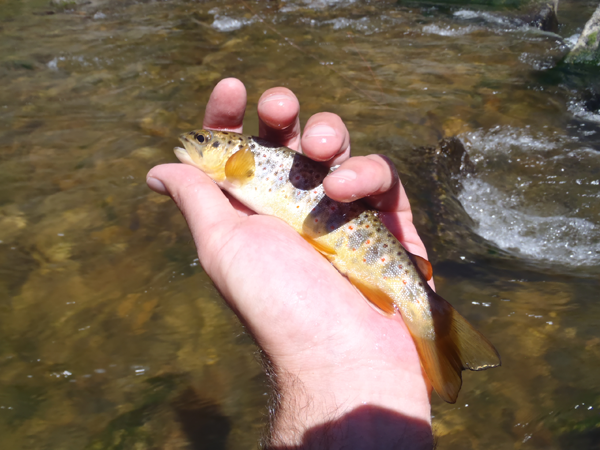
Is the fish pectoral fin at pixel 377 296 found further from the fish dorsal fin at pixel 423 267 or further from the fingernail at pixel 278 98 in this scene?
the fingernail at pixel 278 98

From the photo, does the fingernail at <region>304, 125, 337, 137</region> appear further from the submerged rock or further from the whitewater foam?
the submerged rock

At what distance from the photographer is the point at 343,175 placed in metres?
2.65

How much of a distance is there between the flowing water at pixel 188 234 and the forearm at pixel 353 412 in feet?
3.26

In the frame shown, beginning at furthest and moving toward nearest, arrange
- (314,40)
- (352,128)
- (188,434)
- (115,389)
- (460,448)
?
(314,40), (352,128), (115,389), (188,434), (460,448)

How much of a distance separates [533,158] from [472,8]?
25.5 feet

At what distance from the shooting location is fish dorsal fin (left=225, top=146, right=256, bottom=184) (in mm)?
3127

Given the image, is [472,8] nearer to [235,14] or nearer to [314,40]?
[314,40]

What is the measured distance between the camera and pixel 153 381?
12.4ft

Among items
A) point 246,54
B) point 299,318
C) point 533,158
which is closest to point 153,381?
point 299,318

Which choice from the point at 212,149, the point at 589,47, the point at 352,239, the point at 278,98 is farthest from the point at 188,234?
the point at 589,47

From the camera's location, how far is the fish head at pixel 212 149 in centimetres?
329

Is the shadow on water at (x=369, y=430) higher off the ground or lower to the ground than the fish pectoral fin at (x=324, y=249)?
lower

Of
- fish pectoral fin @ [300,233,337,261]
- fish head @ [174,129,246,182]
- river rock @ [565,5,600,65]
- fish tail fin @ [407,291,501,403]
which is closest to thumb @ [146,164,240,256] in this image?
fish head @ [174,129,246,182]

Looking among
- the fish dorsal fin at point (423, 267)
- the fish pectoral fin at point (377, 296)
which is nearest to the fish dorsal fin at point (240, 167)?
the fish pectoral fin at point (377, 296)
